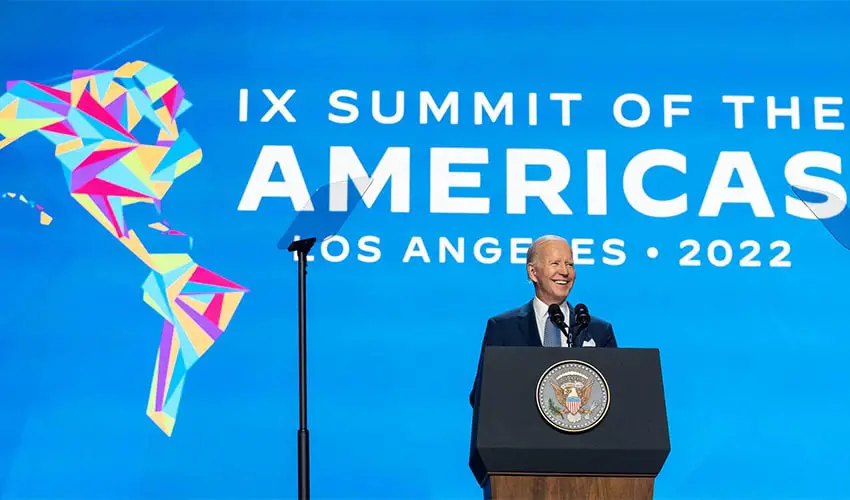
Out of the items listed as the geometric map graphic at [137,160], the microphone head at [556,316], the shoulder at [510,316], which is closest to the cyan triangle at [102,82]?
the geometric map graphic at [137,160]

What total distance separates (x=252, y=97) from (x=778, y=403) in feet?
7.34

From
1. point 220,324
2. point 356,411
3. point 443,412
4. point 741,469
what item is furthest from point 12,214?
point 741,469

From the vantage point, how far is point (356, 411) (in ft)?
13.8

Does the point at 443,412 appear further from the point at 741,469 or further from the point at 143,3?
the point at 143,3

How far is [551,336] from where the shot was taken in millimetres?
3010

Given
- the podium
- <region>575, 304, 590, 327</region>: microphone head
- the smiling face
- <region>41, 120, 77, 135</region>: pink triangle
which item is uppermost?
<region>41, 120, 77, 135</region>: pink triangle

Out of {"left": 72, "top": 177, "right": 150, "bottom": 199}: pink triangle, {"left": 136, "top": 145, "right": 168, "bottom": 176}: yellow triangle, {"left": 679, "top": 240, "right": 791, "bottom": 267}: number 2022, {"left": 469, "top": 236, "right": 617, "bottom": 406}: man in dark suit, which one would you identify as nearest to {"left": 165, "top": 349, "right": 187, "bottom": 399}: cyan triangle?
{"left": 72, "top": 177, "right": 150, "bottom": 199}: pink triangle

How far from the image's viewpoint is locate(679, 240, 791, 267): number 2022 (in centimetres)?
433

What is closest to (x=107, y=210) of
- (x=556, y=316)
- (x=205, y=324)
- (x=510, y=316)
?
(x=205, y=324)

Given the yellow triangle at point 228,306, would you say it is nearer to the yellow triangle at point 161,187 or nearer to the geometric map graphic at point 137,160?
the geometric map graphic at point 137,160

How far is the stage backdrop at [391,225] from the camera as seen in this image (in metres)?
4.15

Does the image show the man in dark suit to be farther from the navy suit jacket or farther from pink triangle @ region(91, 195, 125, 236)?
pink triangle @ region(91, 195, 125, 236)

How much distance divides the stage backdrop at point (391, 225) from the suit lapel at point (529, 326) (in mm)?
1163

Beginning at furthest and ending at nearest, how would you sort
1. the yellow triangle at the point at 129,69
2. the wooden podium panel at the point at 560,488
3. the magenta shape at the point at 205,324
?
the yellow triangle at the point at 129,69 < the magenta shape at the point at 205,324 < the wooden podium panel at the point at 560,488
